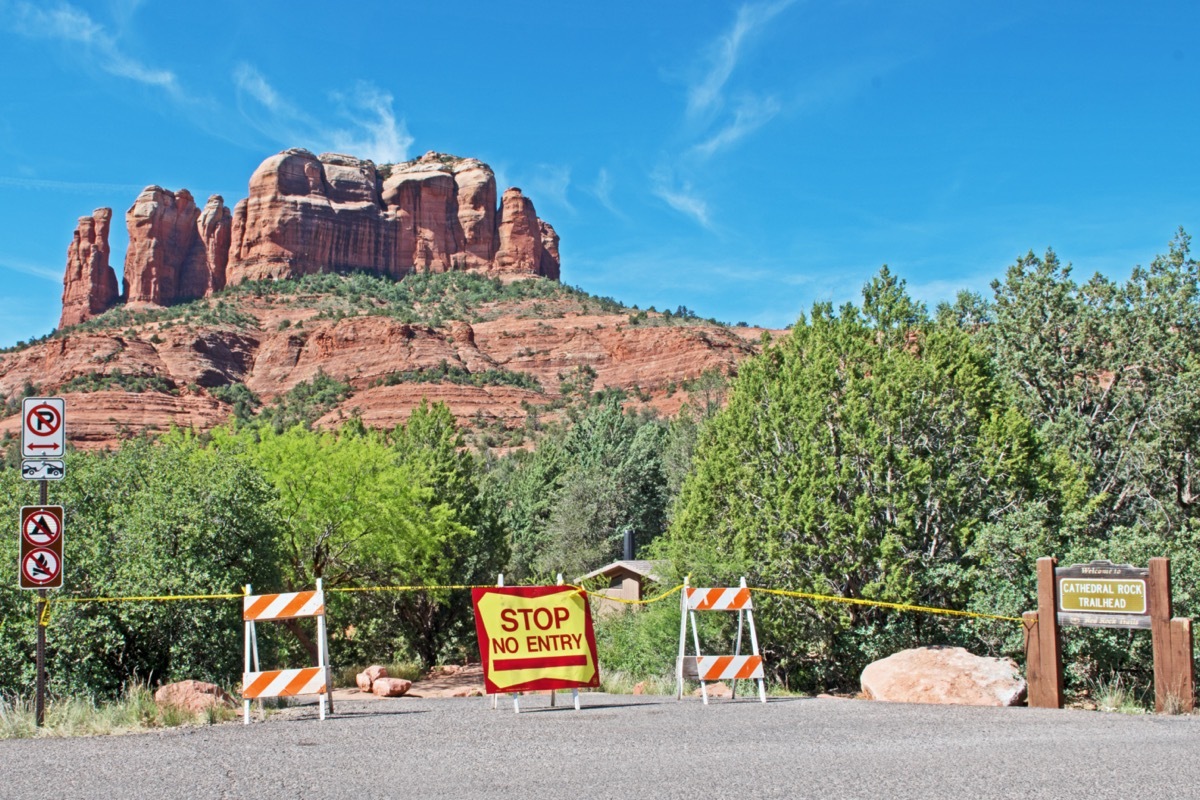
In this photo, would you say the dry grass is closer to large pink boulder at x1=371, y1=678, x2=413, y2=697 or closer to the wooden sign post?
large pink boulder at x1=371, y1=678, x2=413, y2=697

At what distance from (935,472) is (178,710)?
1429 cm

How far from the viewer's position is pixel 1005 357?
29.6 metres

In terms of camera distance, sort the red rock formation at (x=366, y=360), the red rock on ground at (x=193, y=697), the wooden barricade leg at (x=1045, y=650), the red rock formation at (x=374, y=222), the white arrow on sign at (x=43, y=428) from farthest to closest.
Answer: the red rock formation at (x=374, y=222)
the red rock formation at (x=366, y=360)
the wooden barricade leg at (x=1045, y=650)
the red rock on ground at (x=193, y=697)
the white arrow on sign at (x=43, y=428)

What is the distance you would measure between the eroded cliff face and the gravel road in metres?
138

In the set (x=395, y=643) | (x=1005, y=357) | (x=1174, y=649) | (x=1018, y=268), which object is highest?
(x=1018, y=268)

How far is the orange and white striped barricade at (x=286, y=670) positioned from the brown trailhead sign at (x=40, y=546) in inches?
74.0

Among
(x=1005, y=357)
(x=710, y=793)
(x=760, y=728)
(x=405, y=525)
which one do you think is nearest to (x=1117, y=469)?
(x=1005, y=357)

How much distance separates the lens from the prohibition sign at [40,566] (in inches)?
395

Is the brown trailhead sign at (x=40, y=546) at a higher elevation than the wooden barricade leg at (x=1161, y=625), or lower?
higher

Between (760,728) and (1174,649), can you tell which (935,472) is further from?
(760,728)

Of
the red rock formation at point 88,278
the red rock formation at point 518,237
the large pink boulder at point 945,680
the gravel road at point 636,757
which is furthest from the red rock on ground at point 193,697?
the red rock formation at point 88,278

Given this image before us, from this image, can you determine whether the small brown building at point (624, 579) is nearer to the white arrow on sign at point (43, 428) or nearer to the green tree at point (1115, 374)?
the green tree at point (1115, 374)

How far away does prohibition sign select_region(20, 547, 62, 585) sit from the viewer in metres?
10.0

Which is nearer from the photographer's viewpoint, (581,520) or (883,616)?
(883,616)
